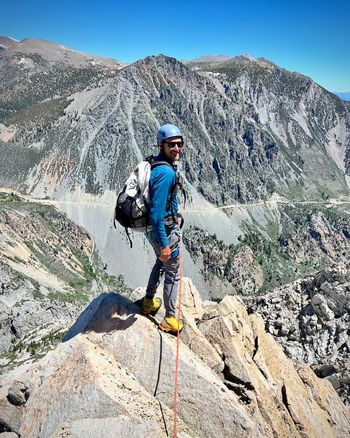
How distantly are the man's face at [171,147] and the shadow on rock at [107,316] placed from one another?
4.94 metres

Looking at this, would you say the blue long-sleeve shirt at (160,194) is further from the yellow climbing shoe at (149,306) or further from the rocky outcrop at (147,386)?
the rocky outcrop at (147,386)

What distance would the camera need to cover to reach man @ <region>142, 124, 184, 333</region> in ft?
34.1

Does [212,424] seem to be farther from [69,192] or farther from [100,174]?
[100,174]

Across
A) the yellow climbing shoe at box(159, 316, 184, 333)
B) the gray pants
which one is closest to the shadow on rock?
the yellow climbing shoe at box(159, 316, 184, 333)

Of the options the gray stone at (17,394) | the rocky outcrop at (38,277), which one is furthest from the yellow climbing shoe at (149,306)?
the rocky outcrop at (38,277)

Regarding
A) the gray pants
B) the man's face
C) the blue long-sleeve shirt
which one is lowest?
the gray pants

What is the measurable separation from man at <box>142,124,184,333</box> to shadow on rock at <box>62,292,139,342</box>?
0.68 m

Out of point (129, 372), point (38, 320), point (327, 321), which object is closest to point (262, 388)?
point (129, 372)

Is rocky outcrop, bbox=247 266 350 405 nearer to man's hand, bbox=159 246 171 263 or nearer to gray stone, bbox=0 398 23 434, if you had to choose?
man's hand, bbox=159 246 171 263

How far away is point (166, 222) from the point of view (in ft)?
36.9

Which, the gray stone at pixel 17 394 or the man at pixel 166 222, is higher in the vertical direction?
the man at pixel 166 222

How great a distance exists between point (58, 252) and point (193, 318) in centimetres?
10264

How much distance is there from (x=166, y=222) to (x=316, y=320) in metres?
23.1

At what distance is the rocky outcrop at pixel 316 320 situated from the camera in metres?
26.2
